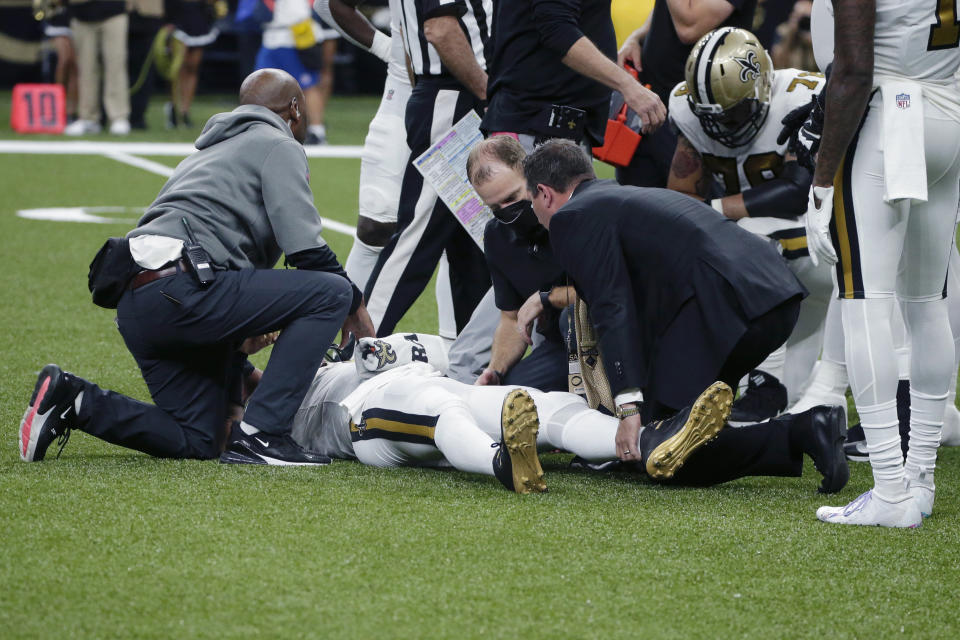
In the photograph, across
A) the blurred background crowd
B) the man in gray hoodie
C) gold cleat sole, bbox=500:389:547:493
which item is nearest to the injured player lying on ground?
gold cleat sole, bbox=500:389:547:493

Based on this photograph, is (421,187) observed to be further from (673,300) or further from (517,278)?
(673,300)

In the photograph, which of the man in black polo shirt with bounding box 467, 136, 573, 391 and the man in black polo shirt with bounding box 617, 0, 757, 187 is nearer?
the man in black polo shirt with bounding box 467, 136, 573, 391

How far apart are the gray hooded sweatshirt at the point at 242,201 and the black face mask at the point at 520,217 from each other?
0.57 metres

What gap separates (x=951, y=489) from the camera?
3818 mm

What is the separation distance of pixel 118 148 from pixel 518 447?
10.3 m

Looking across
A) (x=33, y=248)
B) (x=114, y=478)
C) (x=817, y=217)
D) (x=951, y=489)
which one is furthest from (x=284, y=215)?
(x=33, y=248)

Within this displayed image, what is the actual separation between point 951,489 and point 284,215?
1.99 metres

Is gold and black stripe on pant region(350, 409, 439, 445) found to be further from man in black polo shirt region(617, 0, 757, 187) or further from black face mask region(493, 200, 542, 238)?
man in black polo shirt region(617, 0, 757, 187)

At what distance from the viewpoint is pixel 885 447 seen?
3318 millimetres

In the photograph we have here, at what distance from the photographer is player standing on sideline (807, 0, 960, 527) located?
3.17 m

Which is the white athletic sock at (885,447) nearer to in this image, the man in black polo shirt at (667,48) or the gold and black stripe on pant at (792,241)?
the gold and black stripe on pant at (792,241)

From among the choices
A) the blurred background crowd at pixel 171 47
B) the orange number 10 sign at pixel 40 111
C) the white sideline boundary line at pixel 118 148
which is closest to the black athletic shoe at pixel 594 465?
the blurred background crowd at pixel 171 47

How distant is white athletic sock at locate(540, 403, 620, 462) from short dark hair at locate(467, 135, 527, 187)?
76cm

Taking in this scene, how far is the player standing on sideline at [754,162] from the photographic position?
14.4 feet
